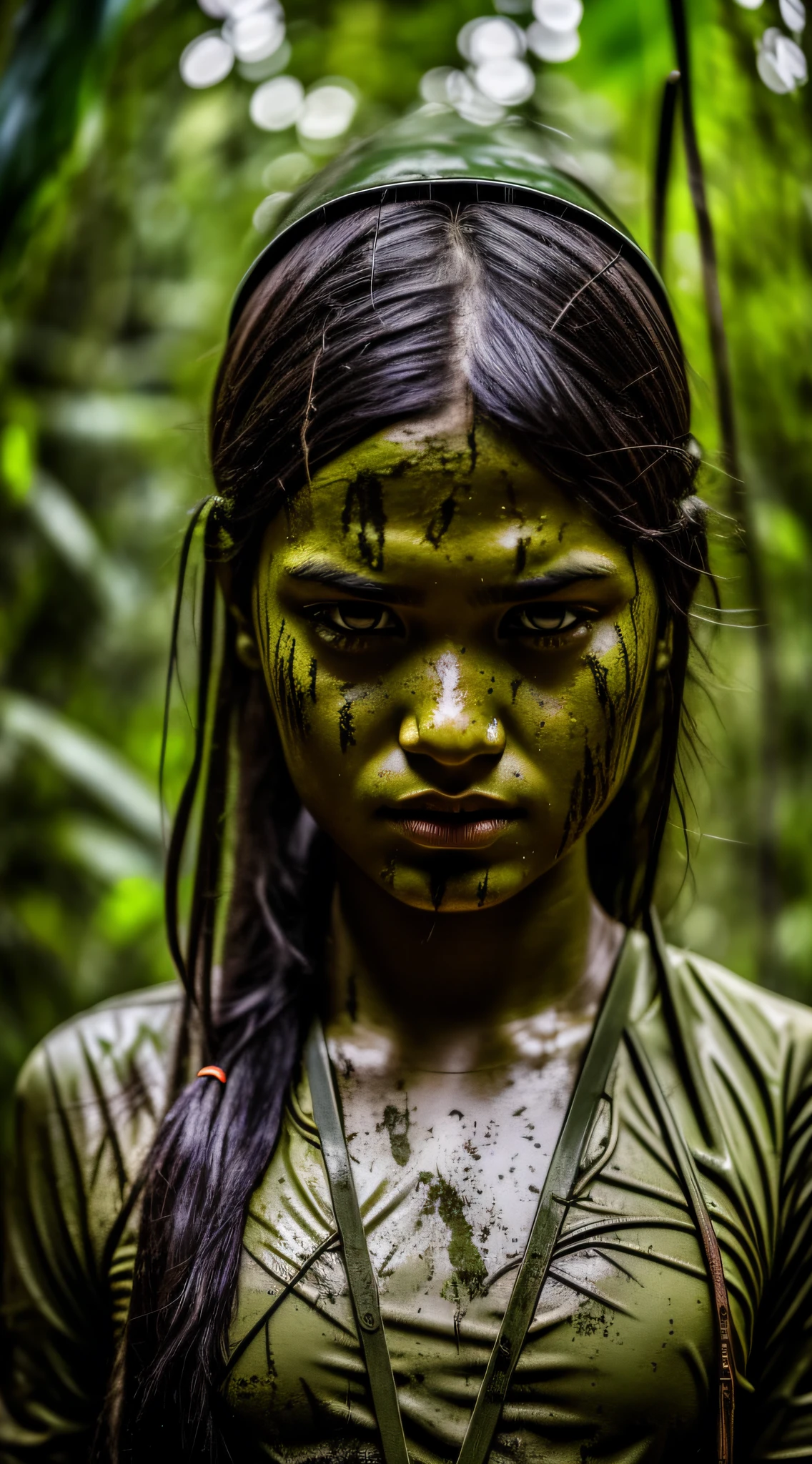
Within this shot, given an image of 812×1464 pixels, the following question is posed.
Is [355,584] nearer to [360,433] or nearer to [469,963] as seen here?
[360,433]

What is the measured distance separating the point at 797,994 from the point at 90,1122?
1.19 metres

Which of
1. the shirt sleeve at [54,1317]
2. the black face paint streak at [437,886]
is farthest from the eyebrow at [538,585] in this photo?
the shirt sleeve at [54,1317]

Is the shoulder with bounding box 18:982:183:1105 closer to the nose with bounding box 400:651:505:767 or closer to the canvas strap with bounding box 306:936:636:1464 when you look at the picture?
the canvas strap with bounding box 306:936:636:1464

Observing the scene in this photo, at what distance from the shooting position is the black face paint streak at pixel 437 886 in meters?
0.98

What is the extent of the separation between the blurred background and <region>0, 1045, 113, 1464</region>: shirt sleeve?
563 millimetres

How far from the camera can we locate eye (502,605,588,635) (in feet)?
3.11

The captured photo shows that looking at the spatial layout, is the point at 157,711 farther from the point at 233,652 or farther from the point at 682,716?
the point at 682,716

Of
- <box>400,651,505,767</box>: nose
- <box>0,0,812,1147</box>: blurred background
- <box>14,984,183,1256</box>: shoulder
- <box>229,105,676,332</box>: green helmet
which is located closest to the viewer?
<box>400,651,505,767</box>: nose

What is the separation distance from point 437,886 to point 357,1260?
12.2 inches

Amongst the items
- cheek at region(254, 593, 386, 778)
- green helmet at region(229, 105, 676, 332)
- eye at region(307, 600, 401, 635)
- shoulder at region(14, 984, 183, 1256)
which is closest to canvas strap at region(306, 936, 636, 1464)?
shoulder at region(14, 984, 183, 1256)

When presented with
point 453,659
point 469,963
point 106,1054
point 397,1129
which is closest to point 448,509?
point 453,659

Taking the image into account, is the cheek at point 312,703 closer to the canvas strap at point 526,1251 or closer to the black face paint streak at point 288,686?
the black face paint streak at point 288,686

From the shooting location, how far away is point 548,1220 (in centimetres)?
100

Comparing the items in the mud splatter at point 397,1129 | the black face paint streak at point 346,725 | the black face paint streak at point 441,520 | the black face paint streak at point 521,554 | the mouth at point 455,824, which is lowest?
the mud splatter at point 397,1129
